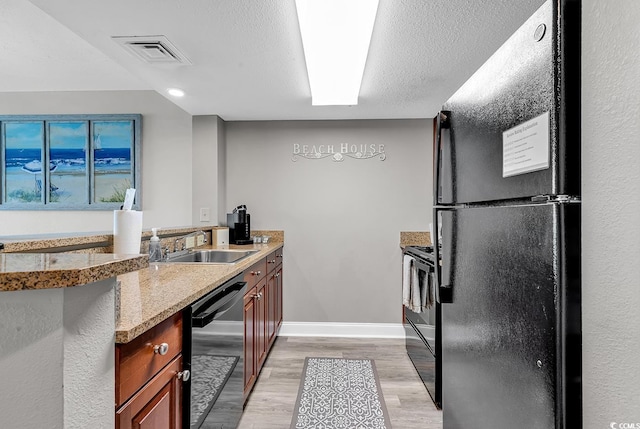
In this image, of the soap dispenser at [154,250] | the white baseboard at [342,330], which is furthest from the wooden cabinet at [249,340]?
the white baseboard at [342,330]

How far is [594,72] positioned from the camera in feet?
2.31

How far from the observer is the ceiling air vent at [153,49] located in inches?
74.5

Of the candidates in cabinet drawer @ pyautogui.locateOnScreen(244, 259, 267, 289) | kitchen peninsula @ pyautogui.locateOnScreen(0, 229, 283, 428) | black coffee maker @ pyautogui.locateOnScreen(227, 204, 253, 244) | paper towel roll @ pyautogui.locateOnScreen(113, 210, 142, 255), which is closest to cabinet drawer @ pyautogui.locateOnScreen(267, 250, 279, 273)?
cabinet drawer @ pyautogui.locateOnScreen(244, 259, 267, 289)

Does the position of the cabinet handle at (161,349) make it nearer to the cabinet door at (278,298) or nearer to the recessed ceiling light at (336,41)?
the recessed ceiling light at (336,41)

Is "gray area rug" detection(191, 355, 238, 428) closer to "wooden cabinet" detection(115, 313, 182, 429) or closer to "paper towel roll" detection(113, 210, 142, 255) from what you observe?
"wooden cabinet" detection(115, 313, 182, 429)

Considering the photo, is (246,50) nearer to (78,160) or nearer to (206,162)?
(206,162)

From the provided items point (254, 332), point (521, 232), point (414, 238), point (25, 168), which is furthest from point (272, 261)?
point (25, 168)

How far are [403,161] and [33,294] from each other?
11.0ft

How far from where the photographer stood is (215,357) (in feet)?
4.75

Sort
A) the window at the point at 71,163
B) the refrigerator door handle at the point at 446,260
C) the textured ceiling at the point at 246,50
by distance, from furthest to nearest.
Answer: the window at the point at 71,163 → the textured ceiling at the point at 246,50 → the refrigerator door handle at the point at 446,260

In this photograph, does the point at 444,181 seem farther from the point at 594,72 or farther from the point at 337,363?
the point at 337,363

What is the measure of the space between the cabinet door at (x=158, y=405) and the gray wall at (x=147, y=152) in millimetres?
2773

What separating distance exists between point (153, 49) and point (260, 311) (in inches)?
70.9

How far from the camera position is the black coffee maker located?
3.42 meters
